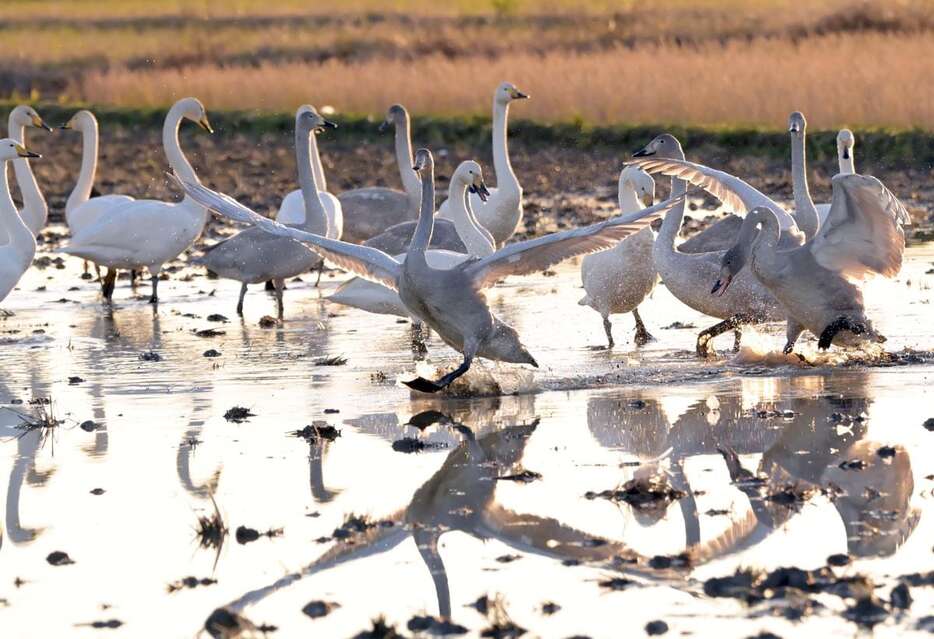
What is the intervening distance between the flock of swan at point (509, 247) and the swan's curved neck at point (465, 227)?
1 cm

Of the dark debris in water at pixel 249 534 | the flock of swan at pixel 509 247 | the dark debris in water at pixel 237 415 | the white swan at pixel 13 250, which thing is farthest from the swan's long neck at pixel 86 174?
the dark debris in water at pixel 249 534

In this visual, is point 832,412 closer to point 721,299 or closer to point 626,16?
point 721,299

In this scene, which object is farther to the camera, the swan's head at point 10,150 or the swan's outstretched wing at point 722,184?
the swan's head at point 10,150

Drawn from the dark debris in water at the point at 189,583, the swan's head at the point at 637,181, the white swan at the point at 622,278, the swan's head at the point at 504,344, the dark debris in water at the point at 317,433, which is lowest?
the dark debris in water at the point at 189,583

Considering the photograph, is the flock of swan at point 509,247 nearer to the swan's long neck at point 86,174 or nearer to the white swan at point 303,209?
the white swan at point 303,209

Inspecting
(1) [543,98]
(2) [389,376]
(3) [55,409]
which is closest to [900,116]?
(1) [543,98]

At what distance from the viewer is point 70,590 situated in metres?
5.91

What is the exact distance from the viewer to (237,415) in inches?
Result: 344

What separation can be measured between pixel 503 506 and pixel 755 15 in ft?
109

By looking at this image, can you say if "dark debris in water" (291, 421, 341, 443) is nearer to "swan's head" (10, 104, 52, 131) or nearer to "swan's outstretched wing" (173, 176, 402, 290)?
"swan's outstretched wing" (173, 176, 402, 290)

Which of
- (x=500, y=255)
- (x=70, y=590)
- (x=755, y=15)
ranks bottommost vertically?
(x=70, y=590)

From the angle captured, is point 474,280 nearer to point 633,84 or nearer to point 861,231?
point 861,231

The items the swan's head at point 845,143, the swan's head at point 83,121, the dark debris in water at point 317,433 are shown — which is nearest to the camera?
the dark debris in water at point 317,433

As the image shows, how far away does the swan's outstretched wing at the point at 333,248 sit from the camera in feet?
32.9
